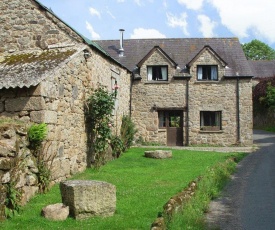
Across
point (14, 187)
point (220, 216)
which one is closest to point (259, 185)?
point (220, 216)

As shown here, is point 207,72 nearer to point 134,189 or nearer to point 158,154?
point 158,154

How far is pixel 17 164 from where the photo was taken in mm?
7699

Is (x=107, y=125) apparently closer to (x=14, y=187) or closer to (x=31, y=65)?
(x=31, y=65)

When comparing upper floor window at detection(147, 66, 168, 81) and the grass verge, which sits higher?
upper floor window at detection(147, 66, 168, 81)

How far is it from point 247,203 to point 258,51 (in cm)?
6438

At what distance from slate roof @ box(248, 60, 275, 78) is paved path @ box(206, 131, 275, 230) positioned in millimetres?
39854

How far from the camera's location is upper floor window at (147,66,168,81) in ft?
82.4

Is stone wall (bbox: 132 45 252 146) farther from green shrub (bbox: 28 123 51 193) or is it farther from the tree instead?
the tree

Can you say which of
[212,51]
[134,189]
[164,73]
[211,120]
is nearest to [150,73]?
[164,73]

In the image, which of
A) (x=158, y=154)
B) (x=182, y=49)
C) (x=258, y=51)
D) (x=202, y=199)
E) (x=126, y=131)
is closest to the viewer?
(x=202, y=199)

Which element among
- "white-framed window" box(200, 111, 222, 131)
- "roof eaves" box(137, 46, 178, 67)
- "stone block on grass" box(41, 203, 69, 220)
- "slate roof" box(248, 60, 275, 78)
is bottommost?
"stone block on grass" box(41, 203, 69, 220)

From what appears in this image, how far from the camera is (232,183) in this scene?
38.6 ft

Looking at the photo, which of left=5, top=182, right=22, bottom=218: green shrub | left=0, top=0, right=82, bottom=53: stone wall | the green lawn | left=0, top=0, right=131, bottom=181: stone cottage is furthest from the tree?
left=5, top=182, right=22, bottom=218: green shrub

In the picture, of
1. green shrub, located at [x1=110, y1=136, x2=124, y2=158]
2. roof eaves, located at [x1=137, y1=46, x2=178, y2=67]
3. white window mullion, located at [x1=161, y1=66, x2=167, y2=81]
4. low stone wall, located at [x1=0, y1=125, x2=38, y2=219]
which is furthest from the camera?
white window mullion, located at [x1=161, y1=66, x2=167, y2=81]
